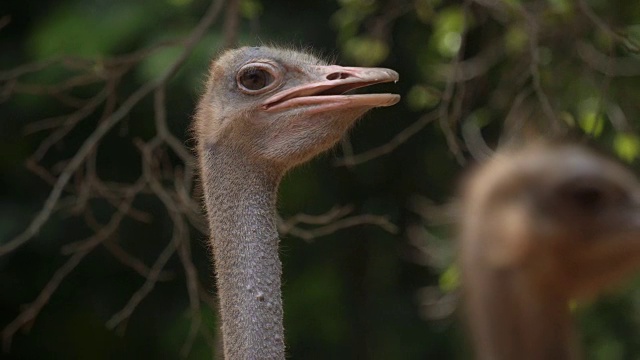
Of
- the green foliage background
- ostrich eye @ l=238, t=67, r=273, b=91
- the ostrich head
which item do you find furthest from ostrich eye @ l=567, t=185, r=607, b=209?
the green foliage background

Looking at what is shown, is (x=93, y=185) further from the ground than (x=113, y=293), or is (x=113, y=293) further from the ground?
(x=113, y=293)

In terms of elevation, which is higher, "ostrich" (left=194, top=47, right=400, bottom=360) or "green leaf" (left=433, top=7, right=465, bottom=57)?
"green leaf" (left=433, top=7, right=465, bottom=57)

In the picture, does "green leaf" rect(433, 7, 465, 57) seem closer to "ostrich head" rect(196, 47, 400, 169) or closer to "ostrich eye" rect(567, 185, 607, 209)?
"ostrich head" rect(196, 47, 400, 169)

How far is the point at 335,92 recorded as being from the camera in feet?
11.0

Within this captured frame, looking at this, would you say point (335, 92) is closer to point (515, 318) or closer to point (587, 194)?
point (515, 318)

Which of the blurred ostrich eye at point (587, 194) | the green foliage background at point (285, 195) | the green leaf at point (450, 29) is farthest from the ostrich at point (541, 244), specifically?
the green foliage background at point (285, 195)

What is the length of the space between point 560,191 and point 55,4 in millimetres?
5509

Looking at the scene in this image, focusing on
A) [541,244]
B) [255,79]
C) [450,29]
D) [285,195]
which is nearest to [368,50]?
[450,29]

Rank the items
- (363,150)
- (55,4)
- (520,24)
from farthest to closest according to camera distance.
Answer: (363,150)
(55,4)
(520,24)

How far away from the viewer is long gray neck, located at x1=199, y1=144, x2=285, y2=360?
3139mm

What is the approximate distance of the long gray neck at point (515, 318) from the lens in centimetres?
254

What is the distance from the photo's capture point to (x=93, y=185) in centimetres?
461

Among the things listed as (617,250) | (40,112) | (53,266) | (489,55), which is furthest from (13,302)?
(617,250)

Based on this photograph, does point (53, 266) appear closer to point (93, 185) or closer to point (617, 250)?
point (93, 185)
